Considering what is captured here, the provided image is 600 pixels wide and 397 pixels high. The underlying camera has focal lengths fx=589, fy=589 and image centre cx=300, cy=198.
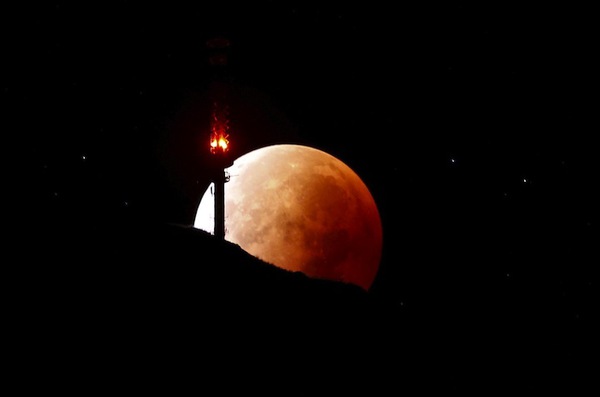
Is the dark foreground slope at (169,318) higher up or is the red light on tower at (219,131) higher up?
the red light on tower at (219,131)

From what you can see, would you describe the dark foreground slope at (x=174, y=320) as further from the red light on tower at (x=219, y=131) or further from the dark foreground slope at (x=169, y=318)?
the red light on tower at (x=219, y=131)

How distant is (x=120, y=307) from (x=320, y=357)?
281 cm

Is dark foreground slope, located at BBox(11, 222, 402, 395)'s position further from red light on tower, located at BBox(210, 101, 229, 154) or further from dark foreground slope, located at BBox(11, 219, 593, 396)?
red light on tower, located at BBox(210, 101, 229, 154)

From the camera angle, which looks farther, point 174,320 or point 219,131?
point 219,131

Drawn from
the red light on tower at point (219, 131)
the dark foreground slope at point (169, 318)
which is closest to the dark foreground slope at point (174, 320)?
the dark foreground slope at point (169, 318)

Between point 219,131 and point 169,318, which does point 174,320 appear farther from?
point 219,131

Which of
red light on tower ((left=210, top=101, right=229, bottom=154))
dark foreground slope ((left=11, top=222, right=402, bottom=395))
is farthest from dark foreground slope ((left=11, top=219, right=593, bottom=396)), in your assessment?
red light on tower ((left=210, top=101, right=229, bottom=154))

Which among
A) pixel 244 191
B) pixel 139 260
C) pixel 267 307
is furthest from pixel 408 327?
pixel 139 260

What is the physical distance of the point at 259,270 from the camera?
548cm

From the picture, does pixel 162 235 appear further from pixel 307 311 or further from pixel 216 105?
pixel 216 105

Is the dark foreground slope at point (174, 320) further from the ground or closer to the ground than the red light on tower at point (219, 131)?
closer to the ground

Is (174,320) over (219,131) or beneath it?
beneath

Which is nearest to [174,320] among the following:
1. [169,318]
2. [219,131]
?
[169,318]

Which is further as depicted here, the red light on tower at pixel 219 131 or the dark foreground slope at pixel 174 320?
the red light on tower at pixel 219 131
